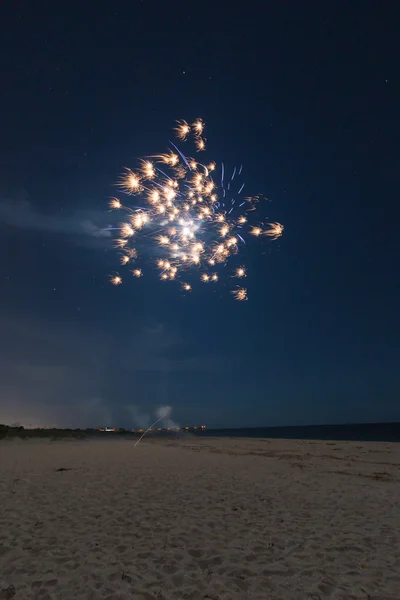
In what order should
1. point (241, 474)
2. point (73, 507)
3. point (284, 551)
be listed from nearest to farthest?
point (284, 551), point (73, 507), point (241, 474)

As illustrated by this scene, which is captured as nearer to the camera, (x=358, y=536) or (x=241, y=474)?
(x=358, y=536)

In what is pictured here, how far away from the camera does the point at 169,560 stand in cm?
662

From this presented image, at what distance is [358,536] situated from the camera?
7.97 meters

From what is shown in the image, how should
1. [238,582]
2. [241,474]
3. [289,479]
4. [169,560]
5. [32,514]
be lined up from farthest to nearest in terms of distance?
1. [241,474]
2. [289,479]
3. [32,514]
4. [169,560]
5. [238,582]

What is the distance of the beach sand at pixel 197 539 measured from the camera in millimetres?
5707

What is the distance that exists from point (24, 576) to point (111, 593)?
1644 mm

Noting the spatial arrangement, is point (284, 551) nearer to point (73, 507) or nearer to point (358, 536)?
point (358, 536)

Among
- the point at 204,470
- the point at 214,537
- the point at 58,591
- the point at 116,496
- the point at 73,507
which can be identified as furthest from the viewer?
the point at 204,470

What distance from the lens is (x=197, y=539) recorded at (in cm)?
763

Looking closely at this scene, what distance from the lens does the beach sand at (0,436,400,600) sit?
5.71 meters

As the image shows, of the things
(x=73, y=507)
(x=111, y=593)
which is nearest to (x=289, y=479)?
(x=73, y=507)

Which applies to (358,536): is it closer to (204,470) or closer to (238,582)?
(238,582)

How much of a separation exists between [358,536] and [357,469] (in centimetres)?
1250

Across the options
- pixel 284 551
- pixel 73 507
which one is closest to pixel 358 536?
pixel 284 551
